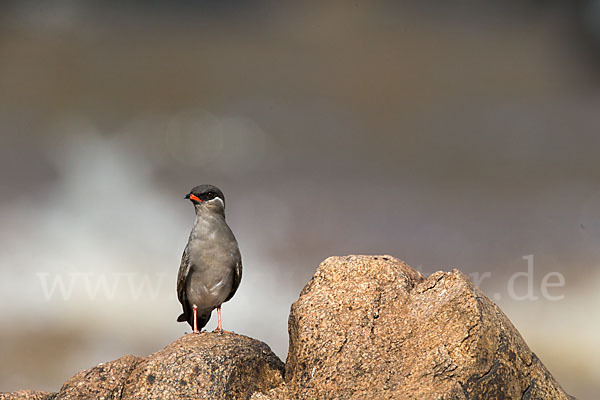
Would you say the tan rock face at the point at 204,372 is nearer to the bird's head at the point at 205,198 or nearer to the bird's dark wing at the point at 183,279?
the bird's dark wing at the point at 183,279

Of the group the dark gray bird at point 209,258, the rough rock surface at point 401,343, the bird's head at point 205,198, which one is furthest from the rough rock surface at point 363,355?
the bird's head at point 205,198

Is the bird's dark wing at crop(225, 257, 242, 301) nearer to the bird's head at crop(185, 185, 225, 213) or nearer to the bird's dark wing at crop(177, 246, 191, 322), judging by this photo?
the bird's dark wing at crop(177, 246, 191, 322)

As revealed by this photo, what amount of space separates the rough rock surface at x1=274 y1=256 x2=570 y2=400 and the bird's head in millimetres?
2350

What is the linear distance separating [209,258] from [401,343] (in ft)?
11.8

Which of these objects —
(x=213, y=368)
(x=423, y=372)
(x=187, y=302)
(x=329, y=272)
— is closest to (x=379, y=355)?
(x=423, y=372)

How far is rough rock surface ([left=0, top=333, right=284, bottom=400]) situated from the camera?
24.7ft

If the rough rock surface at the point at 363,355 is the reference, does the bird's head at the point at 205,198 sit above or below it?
above

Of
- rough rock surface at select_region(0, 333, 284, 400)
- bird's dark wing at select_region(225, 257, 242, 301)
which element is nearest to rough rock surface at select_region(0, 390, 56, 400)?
rough rock surface at select_region(0, 333, 284, 400)

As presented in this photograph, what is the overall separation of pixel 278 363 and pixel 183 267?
243 cm

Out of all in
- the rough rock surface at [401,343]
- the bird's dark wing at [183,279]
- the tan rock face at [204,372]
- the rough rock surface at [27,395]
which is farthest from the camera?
the bird's dark wing at [183,279]

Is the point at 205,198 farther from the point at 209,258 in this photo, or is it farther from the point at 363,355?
the point at 363,355

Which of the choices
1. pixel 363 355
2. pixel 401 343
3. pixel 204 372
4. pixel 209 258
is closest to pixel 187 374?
pixel 204 372

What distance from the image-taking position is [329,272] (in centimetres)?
806

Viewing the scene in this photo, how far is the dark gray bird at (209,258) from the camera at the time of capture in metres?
9.64
